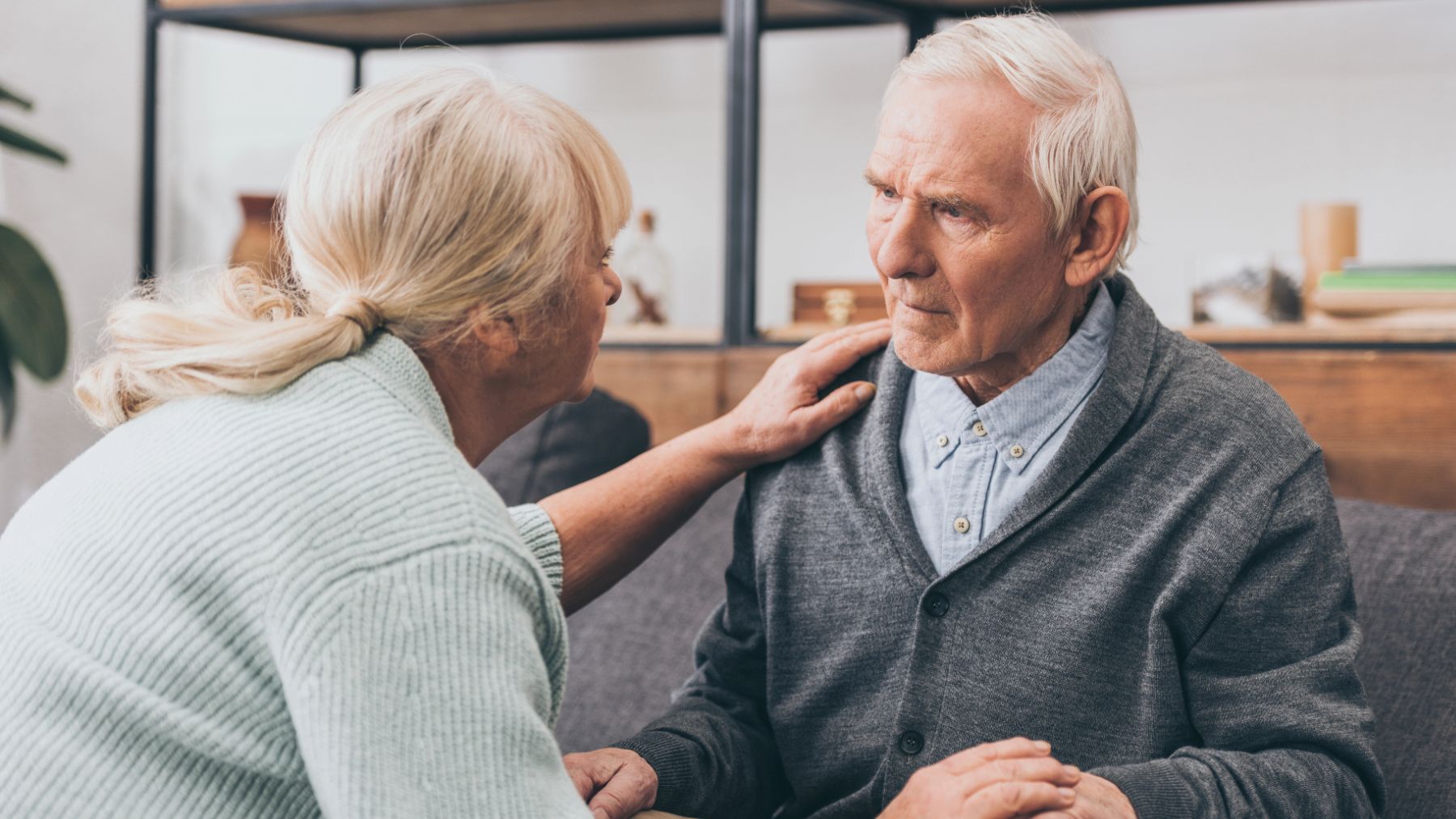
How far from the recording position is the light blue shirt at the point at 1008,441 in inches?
52.2

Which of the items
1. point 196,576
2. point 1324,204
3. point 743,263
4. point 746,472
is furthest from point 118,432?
point 1324,204

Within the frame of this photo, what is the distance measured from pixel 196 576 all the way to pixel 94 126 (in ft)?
8.60

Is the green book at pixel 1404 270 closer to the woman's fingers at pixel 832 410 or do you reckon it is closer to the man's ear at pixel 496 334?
the woman's fingers at pixel 832 410

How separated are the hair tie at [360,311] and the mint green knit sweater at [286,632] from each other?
0.18 ft

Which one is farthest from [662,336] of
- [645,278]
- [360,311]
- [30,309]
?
[360,311]

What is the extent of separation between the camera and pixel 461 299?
1.01 m

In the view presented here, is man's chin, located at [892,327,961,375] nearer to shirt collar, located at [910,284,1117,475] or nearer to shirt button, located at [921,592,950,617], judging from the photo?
shirt collar, located at [910,284,1117,475]

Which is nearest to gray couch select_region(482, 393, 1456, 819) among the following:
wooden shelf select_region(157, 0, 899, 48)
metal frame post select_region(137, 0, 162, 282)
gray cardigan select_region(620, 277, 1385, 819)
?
gray cardigan select_region(620, 277, 1385, 819)

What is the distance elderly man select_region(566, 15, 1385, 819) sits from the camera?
118 centimetres

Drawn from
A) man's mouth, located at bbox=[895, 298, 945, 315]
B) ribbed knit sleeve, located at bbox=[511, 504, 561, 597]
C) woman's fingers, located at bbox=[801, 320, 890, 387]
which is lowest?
ribbed knit sleeve, located at bbox=[511, 504, 561, 597]

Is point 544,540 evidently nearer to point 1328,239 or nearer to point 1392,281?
point 1392,281

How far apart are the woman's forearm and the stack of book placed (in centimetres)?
98

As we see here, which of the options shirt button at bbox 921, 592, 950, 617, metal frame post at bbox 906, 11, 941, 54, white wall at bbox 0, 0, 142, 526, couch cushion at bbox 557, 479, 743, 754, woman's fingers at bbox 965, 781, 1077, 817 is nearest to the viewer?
woman's fingers at bbox 965, 781, 1077, 817

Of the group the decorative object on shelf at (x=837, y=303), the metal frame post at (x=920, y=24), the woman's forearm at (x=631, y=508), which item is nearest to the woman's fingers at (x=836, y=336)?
the woman's forearm at (x=631, y=508)
